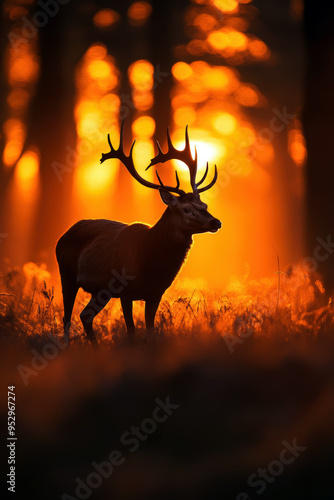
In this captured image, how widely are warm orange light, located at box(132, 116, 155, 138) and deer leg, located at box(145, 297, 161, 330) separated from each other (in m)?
4.54

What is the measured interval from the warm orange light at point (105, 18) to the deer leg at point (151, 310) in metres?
5.31

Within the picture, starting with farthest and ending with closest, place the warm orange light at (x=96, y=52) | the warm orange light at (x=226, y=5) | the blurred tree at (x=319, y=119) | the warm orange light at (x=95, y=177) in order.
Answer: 1. the warm orange light at (x=95, y=177)
2. the warm orange light at (x=96, y=52)
3. the warm orange light at (x=226, y=5)
4. the blurred tree at (x=319, y=119)

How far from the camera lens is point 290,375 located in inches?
155

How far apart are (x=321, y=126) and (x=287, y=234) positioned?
3.50 m

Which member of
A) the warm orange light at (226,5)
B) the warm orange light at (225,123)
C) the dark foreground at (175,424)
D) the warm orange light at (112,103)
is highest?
the warm orange light at (226,5)

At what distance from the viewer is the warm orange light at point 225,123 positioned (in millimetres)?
9188

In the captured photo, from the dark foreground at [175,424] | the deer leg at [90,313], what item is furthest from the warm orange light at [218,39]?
the dark foreground at [175,424]

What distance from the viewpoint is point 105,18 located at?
8.78 metres

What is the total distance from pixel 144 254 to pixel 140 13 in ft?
16.1

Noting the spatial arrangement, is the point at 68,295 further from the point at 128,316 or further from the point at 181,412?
the point at 181,412

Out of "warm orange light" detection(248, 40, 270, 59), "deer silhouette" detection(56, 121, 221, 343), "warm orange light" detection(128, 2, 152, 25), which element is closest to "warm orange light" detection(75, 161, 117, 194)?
"warm orange light" detection(128, 2, 152, 25)

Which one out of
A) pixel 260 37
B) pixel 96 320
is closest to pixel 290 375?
pixel 96 320

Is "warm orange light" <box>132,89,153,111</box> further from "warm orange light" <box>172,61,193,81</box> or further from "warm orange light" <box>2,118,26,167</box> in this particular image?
"warm orange light" <box>2,118,26,167</box>

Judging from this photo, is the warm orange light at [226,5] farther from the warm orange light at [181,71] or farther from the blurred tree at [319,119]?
the blurred tree at [319,119]
